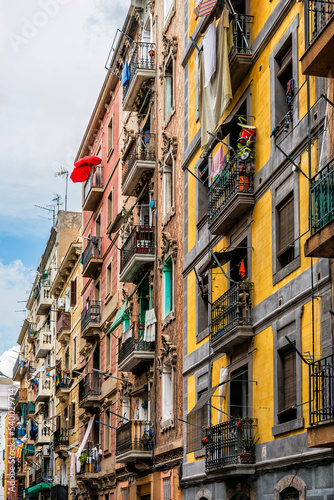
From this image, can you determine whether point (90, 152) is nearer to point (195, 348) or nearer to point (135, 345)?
point (135, 345)

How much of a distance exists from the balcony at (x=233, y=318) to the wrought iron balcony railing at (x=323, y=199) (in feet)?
17.3

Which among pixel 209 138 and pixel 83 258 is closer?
pixel 209 138

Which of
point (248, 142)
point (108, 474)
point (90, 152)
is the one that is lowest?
point (108, 474)

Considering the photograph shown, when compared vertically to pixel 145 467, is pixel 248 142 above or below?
above

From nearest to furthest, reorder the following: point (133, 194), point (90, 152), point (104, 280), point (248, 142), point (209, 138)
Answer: point (248, 142) → point (209, 138) → point (133, 194) → point (104, 280) → point (90, 152)

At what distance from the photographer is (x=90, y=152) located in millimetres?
52938

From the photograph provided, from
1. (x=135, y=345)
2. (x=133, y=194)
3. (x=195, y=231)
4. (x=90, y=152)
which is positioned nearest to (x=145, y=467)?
(x=135, y=345)

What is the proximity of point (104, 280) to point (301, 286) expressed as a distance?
28108 millimetres

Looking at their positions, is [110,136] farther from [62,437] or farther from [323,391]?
[323,391]

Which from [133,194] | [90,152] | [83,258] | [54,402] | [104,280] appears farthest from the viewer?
[54,402]

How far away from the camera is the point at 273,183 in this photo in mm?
19062

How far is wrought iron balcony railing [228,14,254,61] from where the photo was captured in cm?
2130

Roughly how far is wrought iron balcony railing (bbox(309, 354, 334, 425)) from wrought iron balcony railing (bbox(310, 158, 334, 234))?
2151 mm

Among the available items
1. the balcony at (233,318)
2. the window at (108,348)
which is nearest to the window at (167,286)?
the balcony at (233,318)
